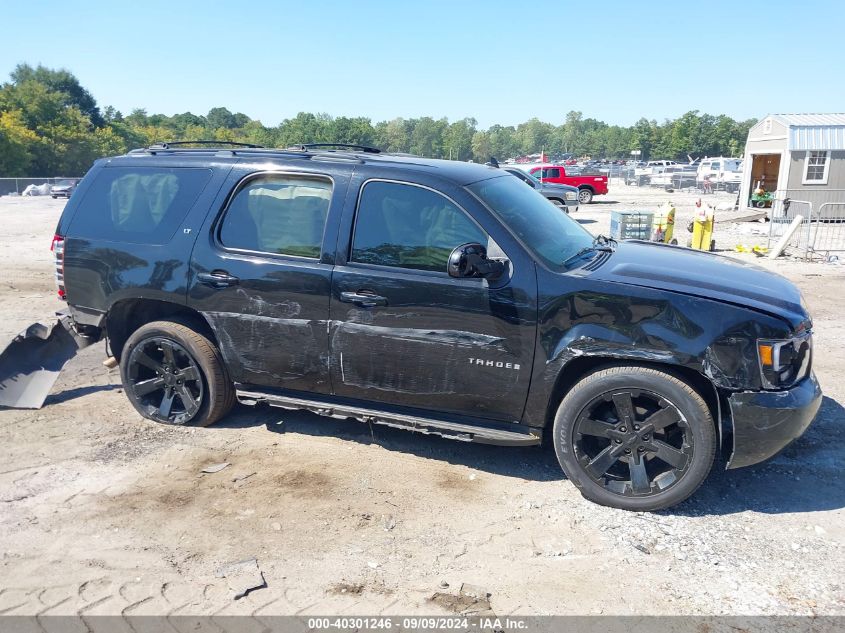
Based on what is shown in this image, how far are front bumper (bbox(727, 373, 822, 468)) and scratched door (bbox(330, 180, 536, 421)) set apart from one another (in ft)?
3.91

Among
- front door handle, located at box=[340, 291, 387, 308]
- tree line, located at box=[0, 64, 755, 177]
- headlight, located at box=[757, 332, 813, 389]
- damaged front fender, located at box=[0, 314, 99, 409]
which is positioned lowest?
damaged front fender, located at box=[0, 314, 99, 409]

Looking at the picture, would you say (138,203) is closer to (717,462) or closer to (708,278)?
(708,278)

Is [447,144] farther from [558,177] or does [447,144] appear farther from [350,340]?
[350,340]

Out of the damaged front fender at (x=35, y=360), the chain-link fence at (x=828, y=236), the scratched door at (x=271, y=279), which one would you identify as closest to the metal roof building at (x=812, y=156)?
the chain-link fence at (x=828, y=236)

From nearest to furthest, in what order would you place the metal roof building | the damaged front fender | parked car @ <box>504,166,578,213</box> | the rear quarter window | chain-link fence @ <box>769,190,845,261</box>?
the rear quarter window → the damaged front fender → chain-link fence @ <box>769,190,845,261</box> → the metal roof building → parked car @ <box>504,166,578,213</box>

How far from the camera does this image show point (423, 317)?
419cm

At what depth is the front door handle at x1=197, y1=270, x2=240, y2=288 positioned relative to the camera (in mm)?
4660

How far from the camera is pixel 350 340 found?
14.4ft

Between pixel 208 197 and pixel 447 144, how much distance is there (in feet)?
333

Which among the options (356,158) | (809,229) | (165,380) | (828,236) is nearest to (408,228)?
(356,158)

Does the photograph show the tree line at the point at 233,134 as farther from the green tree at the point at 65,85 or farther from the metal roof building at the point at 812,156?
the metal roof building at the point at 812,156

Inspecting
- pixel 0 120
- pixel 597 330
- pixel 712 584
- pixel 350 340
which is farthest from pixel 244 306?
pixel 0 120

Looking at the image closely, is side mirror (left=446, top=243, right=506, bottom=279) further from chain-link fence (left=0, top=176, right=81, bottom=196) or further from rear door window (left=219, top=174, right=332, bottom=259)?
chain-link fence (left=0, top=176, right=81, bottom=196)

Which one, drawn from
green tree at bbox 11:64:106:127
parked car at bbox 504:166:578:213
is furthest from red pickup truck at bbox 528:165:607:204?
green tree at bbox 11:64:106:127
